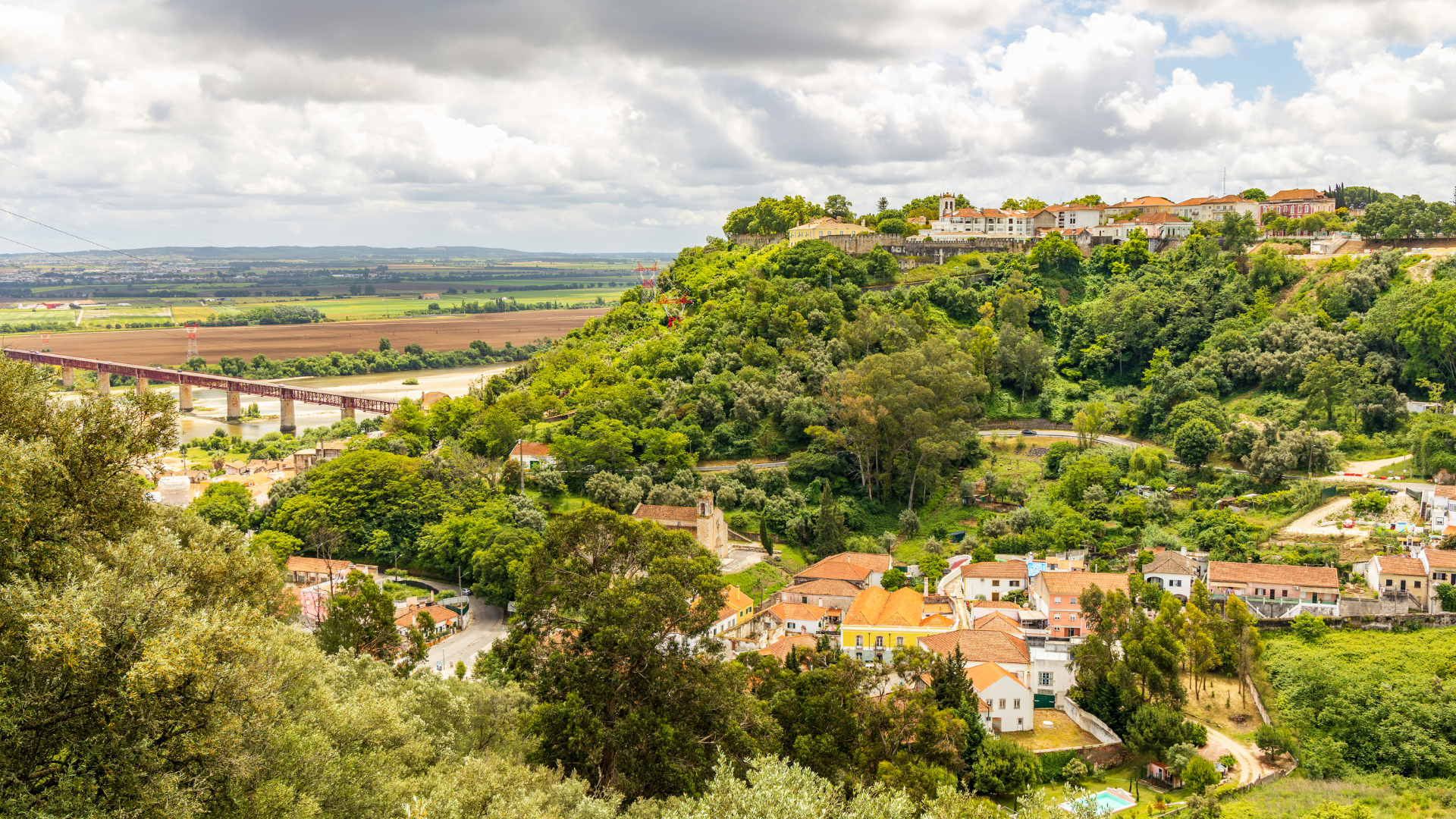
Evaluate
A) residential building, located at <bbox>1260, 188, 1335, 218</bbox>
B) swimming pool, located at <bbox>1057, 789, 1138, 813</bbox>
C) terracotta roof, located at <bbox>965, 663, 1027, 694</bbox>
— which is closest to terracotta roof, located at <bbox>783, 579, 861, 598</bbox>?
terracotta roof, located at <bbox>965, 663, 1027, 694</bbox>

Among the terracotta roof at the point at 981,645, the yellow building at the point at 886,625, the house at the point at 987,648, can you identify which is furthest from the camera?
the yellow building at the point at 886,625

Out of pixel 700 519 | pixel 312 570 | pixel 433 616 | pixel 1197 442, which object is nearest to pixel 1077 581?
pixel 700 519

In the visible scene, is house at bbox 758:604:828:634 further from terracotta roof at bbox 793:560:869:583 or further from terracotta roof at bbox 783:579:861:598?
terracotta roof at bbox 793:560:869:583

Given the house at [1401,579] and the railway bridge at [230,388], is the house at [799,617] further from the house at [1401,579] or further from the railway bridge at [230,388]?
the railway bridge at [230,388]

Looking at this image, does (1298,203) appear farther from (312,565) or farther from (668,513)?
(312,565)

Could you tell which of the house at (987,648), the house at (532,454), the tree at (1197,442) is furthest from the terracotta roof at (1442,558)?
the house at (532,454)
